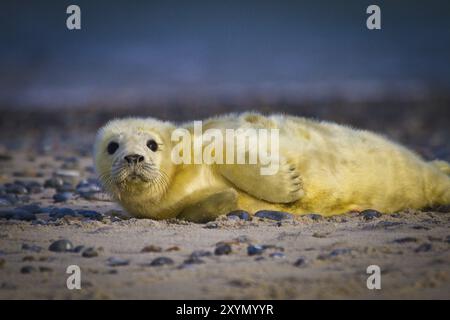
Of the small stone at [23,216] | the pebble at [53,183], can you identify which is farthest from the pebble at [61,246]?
the pebble at [53,183]

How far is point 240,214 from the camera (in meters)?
5.70

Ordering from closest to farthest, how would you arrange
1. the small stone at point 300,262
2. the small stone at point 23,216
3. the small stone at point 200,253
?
the small stone at point 300,262
the small stone at point 200,253
the small stone at point 23,216

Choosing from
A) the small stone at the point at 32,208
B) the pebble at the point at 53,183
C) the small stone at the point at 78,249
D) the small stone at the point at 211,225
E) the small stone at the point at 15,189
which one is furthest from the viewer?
the pebble at the point at 53,183

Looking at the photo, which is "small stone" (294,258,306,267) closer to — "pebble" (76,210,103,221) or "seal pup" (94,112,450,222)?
"seal pup" (94,112,450,222)

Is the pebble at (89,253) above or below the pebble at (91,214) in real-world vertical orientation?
below

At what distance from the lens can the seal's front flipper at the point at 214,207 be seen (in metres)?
5.69

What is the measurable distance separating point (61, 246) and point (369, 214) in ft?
6.79

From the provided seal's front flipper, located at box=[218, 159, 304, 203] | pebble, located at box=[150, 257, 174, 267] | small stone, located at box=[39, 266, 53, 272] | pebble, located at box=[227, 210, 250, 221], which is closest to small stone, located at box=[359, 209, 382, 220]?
seal's front flipper, located at box=[218, 159, 304, 203]

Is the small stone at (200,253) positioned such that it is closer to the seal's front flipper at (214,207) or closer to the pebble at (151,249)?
the pebble at (151,249)

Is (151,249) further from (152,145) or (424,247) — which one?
(424,247)

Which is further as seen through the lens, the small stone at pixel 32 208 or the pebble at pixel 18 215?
Result: the small stone at pixel 32 208

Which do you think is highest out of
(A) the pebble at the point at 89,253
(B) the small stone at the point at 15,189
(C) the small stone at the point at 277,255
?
(B) the small stone at the point at 15,189

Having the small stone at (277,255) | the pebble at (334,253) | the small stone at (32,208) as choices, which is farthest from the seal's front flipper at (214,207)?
the small stone at (32,208)

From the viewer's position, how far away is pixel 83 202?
714 centimetres
